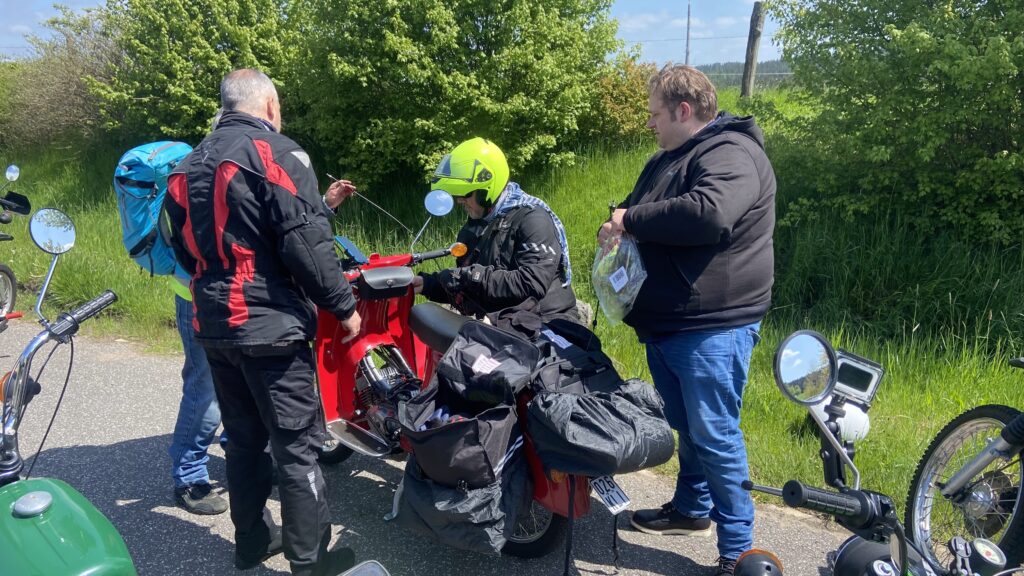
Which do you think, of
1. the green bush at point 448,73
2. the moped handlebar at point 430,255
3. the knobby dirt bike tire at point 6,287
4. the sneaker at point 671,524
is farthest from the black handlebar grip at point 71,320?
the green bush at point 448,73

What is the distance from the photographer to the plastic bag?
2875 mm

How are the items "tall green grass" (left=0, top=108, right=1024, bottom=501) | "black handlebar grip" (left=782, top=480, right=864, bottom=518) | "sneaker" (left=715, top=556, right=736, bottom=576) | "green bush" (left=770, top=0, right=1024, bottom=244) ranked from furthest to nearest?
"green bush" (left=770, top=0, right=1024, bottom=244), "tall green grass" (left=0, top=108, right=1024, bottom=501), "sneaker" (left=715, top=556, right=736, bottom=576), "black handlebar grip" (left=782, top=480, right=864, bottom=518)

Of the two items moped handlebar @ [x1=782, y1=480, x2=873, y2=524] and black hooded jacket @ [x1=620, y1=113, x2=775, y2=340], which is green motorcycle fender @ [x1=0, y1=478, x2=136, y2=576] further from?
black hooded jacket @ [x1=620, y1=113, x2=775, y2=340]

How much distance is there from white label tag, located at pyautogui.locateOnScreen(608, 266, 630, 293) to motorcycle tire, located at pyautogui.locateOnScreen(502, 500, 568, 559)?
973 mm

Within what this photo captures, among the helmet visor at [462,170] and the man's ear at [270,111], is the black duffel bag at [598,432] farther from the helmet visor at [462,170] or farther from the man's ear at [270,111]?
the man's ear at [270,111]

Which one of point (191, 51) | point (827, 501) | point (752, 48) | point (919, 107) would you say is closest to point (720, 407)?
point (827, 501)

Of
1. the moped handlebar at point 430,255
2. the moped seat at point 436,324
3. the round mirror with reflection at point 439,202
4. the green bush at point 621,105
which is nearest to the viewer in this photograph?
the moped seat at point 436,324

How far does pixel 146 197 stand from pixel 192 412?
40.8 inches

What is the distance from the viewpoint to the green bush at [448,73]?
739 cm

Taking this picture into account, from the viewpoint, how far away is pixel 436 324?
3291 millimetres

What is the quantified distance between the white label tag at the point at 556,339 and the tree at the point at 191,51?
8.06m

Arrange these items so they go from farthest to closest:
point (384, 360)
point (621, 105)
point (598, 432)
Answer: point (621, 105) < point (384, 360) < point (598, 432)

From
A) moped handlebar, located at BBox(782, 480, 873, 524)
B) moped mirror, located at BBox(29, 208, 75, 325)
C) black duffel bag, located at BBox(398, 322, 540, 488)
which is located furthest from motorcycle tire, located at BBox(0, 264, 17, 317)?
moped handlebar, located at BBox(782, 480, 873, 524)

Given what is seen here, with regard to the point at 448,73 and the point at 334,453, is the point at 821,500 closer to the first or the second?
the point at 334,453
